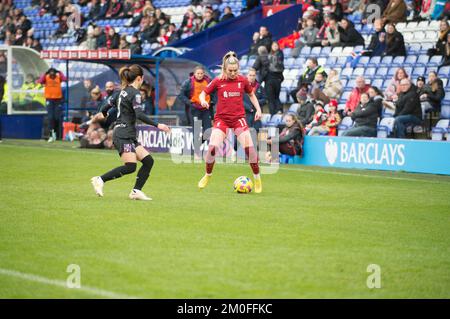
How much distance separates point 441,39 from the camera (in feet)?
74.5

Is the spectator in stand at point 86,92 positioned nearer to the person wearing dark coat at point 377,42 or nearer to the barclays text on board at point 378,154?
the barclays text on board at point 378,154

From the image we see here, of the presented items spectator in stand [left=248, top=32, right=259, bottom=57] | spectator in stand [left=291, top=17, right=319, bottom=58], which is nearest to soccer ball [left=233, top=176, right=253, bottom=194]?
spectator in stand [left=291, top=17, right=319, bottom=58]

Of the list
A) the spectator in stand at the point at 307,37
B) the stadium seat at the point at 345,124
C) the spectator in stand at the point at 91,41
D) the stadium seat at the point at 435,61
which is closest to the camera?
the stadium seat at the point at 345,124

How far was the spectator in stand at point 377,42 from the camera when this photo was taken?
80.2 feet

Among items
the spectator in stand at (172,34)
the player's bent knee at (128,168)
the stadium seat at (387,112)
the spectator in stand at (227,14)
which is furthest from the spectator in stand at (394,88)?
the spectator in stand at (172,34)

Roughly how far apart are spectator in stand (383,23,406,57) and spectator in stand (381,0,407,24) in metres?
0.97

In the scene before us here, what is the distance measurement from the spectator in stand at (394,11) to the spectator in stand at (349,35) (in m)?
0.95

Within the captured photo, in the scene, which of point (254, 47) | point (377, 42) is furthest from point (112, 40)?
point (377, 42)

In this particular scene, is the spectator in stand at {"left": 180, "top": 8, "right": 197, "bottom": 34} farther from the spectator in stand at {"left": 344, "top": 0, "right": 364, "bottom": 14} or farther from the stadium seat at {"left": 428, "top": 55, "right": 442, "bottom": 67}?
the stadium seat at {"left": 428, "top": 55, "right": 442, "bottom": 67}

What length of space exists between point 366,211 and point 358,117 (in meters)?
9.07

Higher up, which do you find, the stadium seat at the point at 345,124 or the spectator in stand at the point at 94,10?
the spectator in stand at the point at 94,10

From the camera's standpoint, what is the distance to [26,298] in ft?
22.6

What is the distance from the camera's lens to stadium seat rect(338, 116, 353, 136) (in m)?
22.7
